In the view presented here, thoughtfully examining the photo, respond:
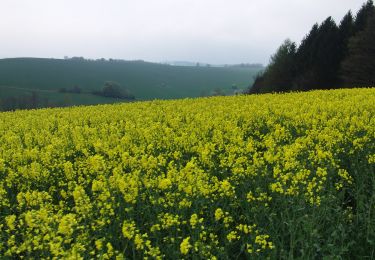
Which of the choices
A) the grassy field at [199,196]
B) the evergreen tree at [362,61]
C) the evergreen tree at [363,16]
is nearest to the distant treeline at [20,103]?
the evergreen tree at [363,16]

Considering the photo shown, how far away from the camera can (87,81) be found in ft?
498

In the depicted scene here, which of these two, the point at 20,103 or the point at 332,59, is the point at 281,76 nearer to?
the point at 332,59

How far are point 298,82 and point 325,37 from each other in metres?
6.20

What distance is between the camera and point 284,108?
13.3 meters

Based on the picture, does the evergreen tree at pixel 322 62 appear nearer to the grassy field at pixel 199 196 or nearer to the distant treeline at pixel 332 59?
the distant treeline at pixel 332 59

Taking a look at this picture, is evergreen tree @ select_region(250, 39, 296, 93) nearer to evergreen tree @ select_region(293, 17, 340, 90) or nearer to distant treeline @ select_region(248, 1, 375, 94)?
distant treeline @ select_region(248, 1, 375, 94)

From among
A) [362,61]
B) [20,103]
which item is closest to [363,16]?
[362,61]

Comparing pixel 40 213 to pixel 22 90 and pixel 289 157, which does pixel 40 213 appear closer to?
pixel 289 157

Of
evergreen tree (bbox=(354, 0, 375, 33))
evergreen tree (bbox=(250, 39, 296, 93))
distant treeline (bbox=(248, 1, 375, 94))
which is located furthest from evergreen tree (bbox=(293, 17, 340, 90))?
evergreen tree (bbox=(250, 39, 296, 93))

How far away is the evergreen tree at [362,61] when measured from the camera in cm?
4284

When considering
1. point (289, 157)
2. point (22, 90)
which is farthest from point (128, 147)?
point (22, 90)

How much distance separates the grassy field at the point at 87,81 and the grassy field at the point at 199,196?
10535 centimetres

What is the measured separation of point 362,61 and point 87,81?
398 feet

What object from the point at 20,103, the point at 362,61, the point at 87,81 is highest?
the point at 362,61
